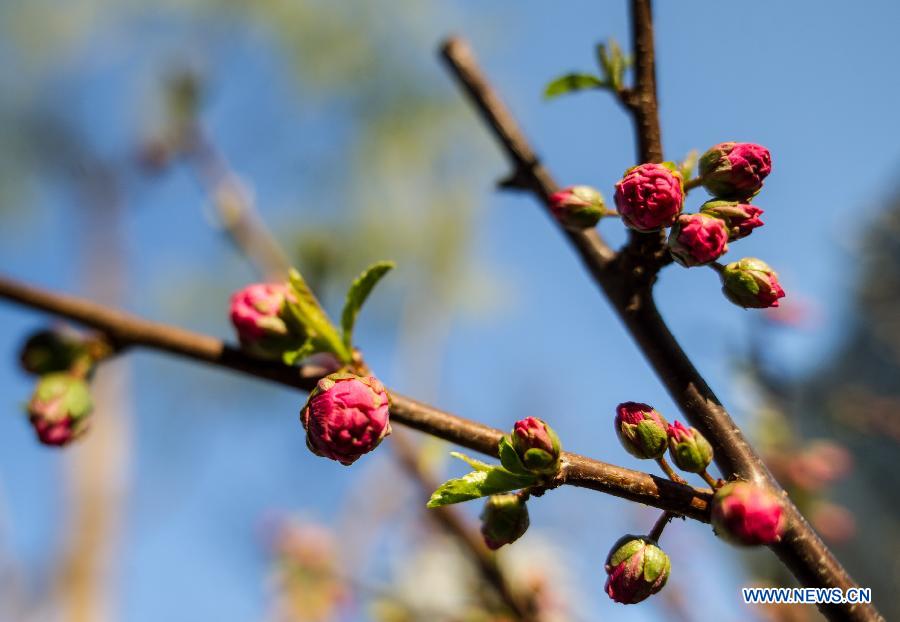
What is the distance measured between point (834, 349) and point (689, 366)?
300 inches

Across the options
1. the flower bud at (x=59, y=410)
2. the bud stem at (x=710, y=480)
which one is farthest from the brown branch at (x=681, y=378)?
the flower bud at (x=59, y=410)

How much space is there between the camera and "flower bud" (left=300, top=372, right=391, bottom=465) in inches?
24.3

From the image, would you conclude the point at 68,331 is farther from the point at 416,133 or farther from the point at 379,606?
the point at 416,133

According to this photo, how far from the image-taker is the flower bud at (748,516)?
1.73 feet

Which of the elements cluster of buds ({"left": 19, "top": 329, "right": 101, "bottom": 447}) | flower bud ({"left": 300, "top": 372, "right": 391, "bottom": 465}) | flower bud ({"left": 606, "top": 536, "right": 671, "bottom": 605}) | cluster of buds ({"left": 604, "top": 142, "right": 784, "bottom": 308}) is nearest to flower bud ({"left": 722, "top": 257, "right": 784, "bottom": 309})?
cluster of buds ({"left": 604, "top": 142, "right": 784, "bottom": 308})

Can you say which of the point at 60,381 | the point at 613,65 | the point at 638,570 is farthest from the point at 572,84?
the point at 60,381

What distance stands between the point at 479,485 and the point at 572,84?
0.52m

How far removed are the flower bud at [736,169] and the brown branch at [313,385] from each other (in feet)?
0.92

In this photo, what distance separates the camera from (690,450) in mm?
620

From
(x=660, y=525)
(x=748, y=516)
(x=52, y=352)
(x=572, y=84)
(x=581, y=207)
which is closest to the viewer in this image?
(x=748, y=516)

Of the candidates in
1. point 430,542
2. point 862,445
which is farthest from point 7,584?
point 862,445

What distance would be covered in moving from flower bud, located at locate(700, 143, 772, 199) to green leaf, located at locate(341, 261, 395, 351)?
0.32 meters

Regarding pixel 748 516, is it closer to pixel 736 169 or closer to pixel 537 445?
→ pixel 537 445

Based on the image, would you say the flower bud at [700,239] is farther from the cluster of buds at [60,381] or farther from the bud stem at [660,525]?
the cluster of buds at [60,381]
